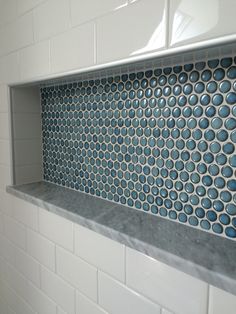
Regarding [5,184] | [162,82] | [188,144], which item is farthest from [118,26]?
[5,184]

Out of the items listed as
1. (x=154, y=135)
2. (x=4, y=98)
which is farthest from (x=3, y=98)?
(x=154, y=135)

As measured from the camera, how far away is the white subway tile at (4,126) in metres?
0.99

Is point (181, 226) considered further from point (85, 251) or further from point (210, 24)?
point (210, 24)

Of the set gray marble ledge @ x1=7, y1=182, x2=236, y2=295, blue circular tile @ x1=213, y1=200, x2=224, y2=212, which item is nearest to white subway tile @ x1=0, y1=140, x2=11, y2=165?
gray marble ledge @ x1=7, y1=182, x2=236, y2=295

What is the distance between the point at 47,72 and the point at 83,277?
55 centimetres

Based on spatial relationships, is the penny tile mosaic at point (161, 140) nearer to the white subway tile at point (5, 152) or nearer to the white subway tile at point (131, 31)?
the white subway tile at point (131, 31)

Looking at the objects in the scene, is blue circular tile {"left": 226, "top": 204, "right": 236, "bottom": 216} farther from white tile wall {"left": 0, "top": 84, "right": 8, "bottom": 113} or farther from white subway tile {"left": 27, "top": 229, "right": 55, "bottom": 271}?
white tile wall {"left": 0, "top": 84, "right": 8, "bottom": 113}

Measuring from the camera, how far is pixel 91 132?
81cm

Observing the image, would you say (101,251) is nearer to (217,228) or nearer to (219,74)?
(217,228)

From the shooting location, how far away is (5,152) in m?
1.02

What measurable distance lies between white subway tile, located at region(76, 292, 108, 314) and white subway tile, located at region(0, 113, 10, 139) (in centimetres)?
57

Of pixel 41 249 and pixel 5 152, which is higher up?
pixel 5 152

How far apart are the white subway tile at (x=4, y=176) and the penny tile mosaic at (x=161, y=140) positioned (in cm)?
24

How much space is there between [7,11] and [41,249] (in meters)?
0.77
